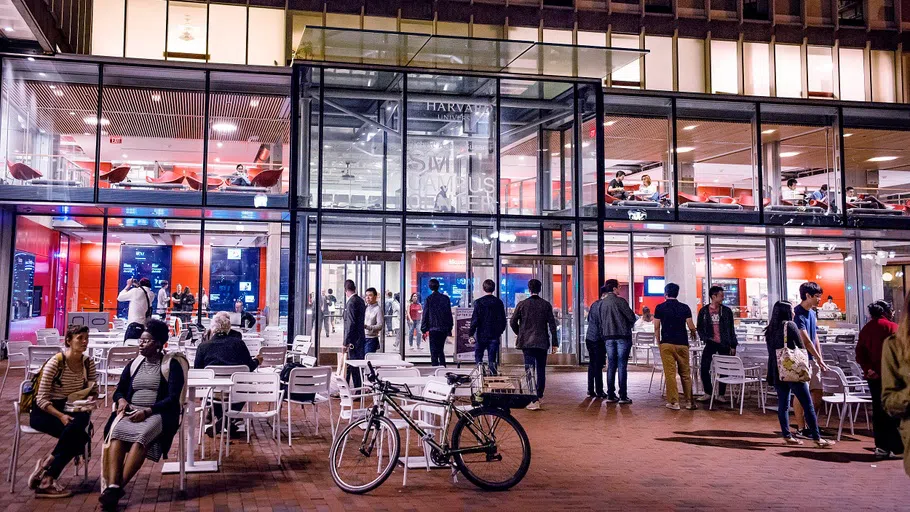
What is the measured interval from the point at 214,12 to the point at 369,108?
422 centimetres

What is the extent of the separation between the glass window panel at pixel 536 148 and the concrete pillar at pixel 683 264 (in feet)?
21.1

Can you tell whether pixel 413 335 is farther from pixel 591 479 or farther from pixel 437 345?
pixel 591 479

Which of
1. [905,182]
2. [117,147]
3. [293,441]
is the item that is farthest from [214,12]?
[905,182]

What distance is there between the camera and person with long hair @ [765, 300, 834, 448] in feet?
28.2

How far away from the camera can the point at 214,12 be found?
17.2 m

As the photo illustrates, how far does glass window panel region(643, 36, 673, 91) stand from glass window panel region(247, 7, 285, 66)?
28.5 ft

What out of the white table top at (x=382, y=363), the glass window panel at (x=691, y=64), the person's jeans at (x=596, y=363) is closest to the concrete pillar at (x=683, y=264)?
the glass window panel at (x=691, y=64)

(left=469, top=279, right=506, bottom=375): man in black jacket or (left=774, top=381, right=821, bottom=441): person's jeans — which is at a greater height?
(left=469, top=279, right=506, bottom=375): man in black jacket

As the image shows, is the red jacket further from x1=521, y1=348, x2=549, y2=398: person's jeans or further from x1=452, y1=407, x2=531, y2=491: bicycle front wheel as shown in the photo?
x1=521, y1=348, x2=549, y2=398: person's jeans

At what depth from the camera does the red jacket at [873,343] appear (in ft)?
25.4

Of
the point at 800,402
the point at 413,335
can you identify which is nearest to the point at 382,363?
the point at 800,402

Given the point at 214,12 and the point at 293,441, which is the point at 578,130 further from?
the point at 293,441

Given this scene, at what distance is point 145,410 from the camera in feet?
19.5

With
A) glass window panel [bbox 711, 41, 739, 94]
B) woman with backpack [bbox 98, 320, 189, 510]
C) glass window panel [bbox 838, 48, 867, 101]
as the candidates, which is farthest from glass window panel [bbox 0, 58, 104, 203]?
glass window panel [bbox 838, 48, 867, 101]
